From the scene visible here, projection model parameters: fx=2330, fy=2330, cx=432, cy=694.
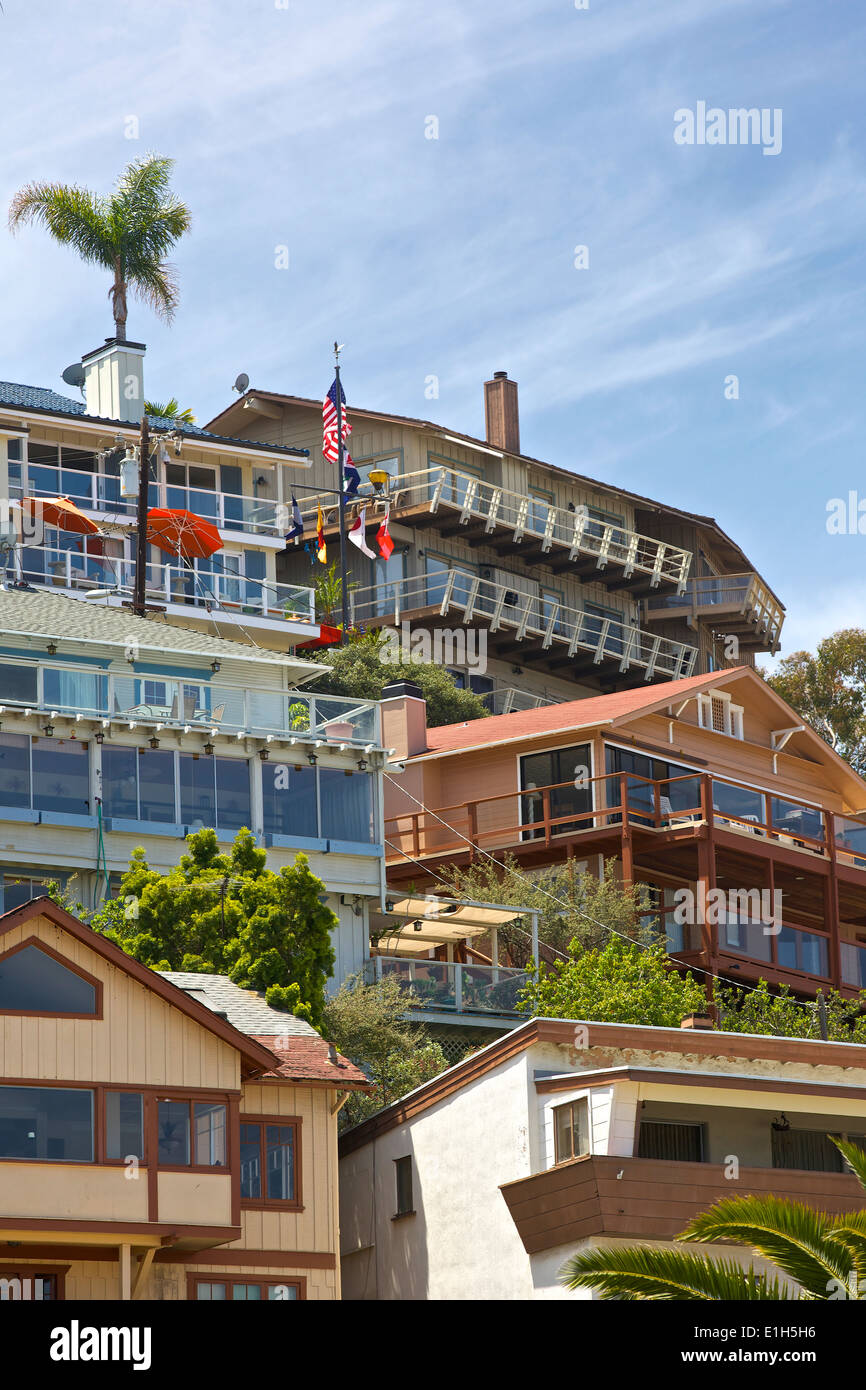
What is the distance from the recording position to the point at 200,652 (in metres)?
47.4

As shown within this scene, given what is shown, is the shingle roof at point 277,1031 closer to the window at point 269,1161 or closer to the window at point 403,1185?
the window at point 269,1161

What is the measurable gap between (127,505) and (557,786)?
1613 centimetres

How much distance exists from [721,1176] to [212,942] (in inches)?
362

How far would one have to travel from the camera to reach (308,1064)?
32438 millimetres

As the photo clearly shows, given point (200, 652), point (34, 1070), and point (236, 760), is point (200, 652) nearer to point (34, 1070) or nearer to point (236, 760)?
point (236, 760)

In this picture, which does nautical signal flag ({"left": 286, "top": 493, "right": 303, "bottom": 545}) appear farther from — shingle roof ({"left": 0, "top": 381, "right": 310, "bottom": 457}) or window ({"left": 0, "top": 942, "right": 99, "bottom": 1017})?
window ({"left": 0, "top": 942, "right": 99, "bottom": 1017})

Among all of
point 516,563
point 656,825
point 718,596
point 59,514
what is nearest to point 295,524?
point 59,514

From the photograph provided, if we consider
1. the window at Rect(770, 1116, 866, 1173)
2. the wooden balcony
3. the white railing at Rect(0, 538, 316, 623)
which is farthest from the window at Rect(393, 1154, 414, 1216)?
the white railing at Rect(0, 538, 316, 623)

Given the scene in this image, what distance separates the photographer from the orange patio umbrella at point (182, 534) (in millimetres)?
54719

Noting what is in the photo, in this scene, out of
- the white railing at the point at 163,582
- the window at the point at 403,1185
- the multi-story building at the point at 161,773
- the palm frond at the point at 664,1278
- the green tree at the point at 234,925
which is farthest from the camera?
the white railing at the point at 163,582

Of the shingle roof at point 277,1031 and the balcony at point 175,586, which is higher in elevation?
the balcony at point 175,586

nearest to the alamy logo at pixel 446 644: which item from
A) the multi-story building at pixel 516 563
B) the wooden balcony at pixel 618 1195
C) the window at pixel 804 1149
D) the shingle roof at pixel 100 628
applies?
the multi-story building at pixel 516 563

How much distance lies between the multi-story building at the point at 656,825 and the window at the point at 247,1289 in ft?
43.9

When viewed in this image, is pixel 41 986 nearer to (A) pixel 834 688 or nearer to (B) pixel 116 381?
(B) pixel 116 381
